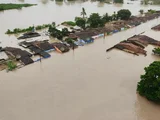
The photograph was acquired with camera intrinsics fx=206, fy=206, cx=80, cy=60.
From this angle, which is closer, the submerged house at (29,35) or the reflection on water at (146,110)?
the reflection on water at (146,110)

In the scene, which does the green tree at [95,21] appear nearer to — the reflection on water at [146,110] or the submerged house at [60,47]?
the submerged house at [60,47]

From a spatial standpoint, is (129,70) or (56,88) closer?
(56,88)

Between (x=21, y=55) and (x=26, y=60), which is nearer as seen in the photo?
(x=26, y=60)

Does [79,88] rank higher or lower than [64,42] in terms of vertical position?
lower

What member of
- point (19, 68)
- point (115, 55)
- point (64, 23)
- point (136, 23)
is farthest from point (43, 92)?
point (136, 23)

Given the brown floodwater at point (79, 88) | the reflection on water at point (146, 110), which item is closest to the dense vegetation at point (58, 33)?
the brown floodwater at point (79, 88)

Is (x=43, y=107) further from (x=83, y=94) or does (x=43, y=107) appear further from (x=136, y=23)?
(x=136, y=23)

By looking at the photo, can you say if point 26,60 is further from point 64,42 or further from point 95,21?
point 95,21

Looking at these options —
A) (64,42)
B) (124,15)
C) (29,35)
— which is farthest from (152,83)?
(124,15)
